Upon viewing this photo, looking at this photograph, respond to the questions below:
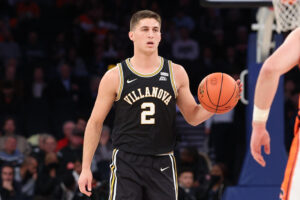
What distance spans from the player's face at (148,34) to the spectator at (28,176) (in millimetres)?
4785

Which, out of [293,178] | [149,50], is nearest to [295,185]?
[293,178]

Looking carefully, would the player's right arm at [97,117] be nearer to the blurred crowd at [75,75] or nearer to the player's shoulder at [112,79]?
the player's shoulder at [112,79]

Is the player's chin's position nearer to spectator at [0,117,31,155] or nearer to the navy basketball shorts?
the navy basketball shorts

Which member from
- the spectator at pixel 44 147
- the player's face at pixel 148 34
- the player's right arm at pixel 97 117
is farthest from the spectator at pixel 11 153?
the player's face at pixel 148 34

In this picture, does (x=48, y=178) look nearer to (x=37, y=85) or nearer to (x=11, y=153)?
(x=11, y=153)

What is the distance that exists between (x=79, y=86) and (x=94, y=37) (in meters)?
1.66

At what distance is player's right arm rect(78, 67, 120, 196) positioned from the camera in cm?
474

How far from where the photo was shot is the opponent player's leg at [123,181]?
15.3 ft

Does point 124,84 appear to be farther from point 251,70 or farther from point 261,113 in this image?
point 251,70

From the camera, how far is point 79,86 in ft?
39.2

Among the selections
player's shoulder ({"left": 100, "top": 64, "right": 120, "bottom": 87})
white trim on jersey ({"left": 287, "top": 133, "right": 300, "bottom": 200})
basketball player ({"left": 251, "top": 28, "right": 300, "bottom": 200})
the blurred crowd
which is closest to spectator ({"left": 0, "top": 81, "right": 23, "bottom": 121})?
the blurred crowd

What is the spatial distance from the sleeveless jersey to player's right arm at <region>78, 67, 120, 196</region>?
0.20ft

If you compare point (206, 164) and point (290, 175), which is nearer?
point (290, 175)

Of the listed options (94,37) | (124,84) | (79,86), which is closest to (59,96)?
(79,86)
